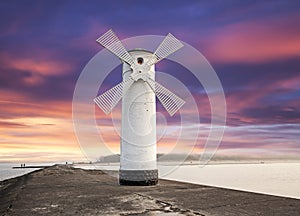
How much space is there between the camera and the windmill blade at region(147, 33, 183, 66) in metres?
20.3

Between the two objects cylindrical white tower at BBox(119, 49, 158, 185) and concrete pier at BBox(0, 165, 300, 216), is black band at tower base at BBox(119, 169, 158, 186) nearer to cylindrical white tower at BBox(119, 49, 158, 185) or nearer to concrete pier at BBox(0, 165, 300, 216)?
cylindrical white tower at BBox(119, 49, 158, 185)

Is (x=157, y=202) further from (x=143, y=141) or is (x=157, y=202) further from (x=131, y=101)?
(x=131, y=101)

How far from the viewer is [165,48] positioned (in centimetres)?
2189

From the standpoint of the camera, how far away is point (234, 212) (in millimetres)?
11328

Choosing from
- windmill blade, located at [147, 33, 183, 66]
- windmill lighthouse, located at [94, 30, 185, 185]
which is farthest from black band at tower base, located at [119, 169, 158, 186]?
windmill blade, located at [147, 33, 183, 66]

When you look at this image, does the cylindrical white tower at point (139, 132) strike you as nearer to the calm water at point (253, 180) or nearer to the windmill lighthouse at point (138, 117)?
the windmill lighthouse at point (138, 117)

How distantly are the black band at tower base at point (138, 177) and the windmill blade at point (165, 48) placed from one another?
19.8 ft

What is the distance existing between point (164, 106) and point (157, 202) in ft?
28.8

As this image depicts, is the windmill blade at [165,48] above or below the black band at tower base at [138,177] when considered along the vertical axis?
above

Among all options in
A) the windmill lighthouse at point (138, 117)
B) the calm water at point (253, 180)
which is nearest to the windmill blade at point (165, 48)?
the windmill lighthouse at point (138, 117)

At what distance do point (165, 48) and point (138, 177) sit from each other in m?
8.12

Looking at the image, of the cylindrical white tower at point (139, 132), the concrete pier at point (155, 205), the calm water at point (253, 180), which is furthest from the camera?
the calm water at point (253, 180)

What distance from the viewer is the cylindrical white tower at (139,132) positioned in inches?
755

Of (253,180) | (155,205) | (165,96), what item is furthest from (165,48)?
(253,180)
